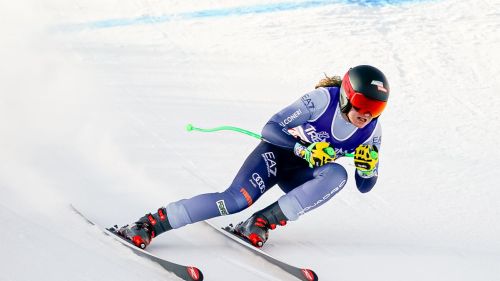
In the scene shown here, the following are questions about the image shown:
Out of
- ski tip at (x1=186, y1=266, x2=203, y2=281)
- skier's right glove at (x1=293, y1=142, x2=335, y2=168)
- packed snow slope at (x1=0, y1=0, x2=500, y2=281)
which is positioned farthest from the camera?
packed snow slope at (x1=0, y1=0, x2=500, y2=281)

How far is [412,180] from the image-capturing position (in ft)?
15.1

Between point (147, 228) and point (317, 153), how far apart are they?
0.82 metres

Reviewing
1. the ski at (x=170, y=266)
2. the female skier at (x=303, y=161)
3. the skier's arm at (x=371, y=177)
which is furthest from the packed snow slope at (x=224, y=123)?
the skier's arm at (x=371, y=177)

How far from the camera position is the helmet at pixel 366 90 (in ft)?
10.5

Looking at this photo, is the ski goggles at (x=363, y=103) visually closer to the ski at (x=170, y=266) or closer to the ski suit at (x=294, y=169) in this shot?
the ski suit at (x=294, y=169)

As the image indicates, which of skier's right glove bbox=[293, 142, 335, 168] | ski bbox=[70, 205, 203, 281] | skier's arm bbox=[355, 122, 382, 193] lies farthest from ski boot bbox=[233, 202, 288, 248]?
ski bbox=[70, 205, 203, 281]

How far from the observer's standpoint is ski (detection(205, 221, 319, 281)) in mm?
3109

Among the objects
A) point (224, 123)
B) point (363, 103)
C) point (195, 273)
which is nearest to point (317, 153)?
point (363, 103)

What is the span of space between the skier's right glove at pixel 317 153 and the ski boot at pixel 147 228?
0.67m

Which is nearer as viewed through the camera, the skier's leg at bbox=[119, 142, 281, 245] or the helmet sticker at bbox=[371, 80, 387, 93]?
the helmet sticker at bbox=[371, 80, 387, 93]

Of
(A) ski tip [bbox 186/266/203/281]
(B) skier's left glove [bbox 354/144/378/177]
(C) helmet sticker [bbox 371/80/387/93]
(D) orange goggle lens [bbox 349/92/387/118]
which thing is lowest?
(A) ski tip [bbox 186/266/203/281]

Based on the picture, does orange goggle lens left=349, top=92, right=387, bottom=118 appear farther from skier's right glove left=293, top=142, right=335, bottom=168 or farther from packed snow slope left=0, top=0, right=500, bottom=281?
packed snow slope left=0, top=0, right=500, bottom=281

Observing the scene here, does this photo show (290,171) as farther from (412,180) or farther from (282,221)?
(412,180)

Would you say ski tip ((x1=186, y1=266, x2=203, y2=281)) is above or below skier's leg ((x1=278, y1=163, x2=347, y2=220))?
below
